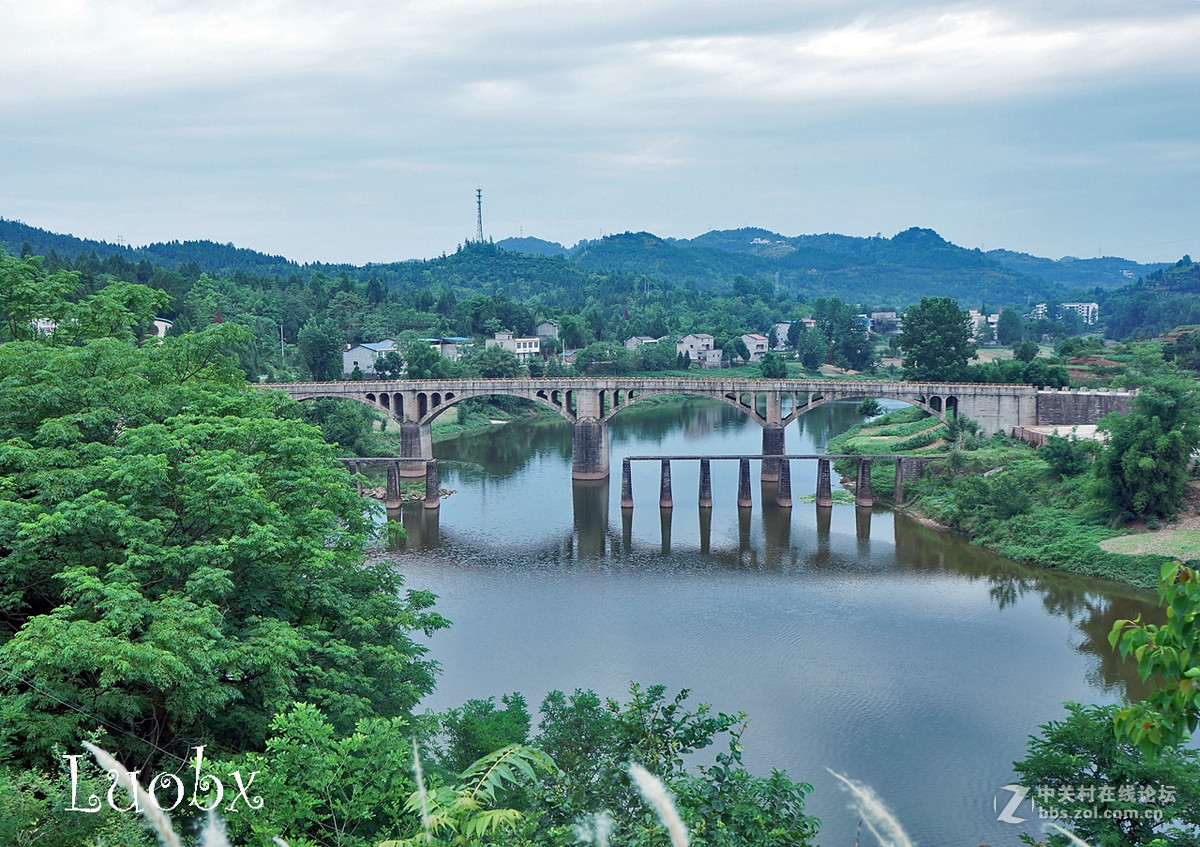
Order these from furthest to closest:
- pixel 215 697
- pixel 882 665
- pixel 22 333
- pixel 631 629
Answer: pixel 631 629, pixel 882 665, pixel 22 333, pixel 215 697

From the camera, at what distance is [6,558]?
49.3 feet

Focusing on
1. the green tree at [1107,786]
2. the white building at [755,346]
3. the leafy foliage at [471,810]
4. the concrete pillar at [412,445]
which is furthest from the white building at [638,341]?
the leafy foliage at [471,810]

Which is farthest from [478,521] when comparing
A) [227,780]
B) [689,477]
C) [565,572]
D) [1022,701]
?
[227,780]

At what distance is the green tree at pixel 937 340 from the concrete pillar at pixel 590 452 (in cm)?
2260

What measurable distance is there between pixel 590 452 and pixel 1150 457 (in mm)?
27110

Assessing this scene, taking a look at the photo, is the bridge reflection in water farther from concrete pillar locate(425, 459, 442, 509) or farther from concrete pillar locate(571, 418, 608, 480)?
concrete pillar locate(571, 418, 608, 480)

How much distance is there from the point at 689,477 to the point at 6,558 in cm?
4331

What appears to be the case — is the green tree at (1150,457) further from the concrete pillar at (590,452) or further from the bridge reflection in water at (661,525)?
the concrete pillar at (590,452)

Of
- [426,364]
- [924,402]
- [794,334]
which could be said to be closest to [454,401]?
[426,364]

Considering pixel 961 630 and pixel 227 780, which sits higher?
pixel 227 780

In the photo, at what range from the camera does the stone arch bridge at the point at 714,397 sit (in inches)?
2131

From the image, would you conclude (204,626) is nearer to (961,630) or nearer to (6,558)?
(6,558)

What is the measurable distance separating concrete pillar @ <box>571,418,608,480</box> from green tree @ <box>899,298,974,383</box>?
22.6 m

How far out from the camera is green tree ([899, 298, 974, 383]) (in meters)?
63.9
